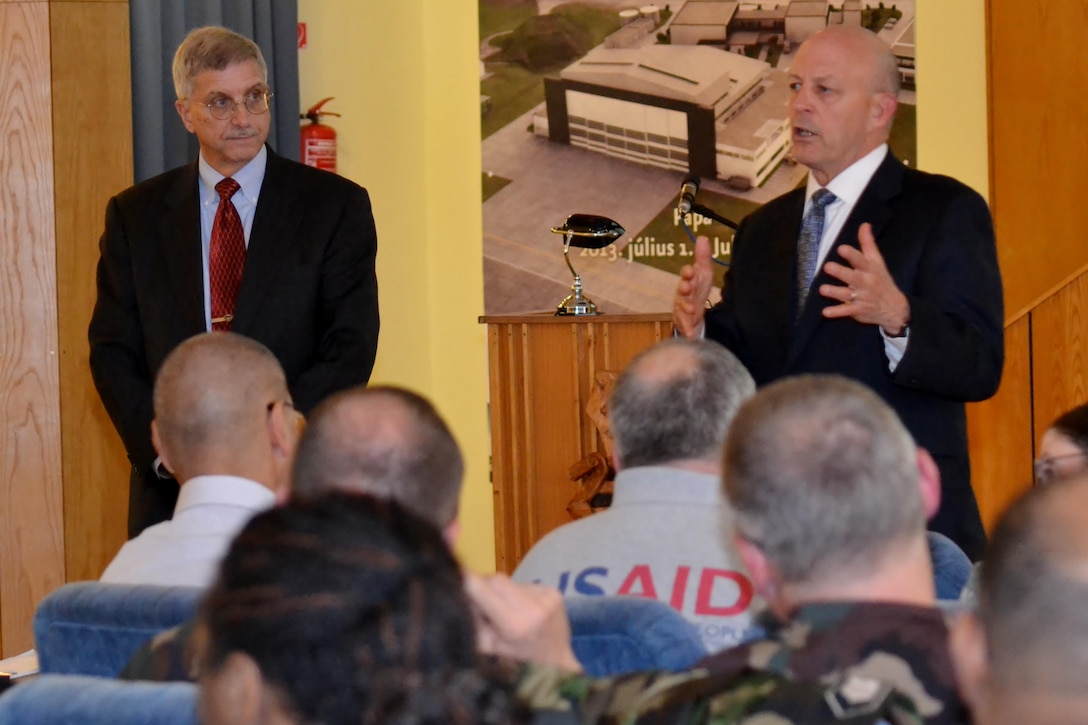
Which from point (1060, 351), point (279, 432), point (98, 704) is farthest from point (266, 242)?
point (1060, 351)

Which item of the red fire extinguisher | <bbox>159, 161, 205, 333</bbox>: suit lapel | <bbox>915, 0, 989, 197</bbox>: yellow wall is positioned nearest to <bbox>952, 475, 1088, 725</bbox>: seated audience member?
<bbox>159, 161, 205, 333</bbox>: suit lapel

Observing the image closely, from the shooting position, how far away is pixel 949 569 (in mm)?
1991

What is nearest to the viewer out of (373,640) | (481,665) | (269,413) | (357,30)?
(373,640)

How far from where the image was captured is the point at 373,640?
965mm

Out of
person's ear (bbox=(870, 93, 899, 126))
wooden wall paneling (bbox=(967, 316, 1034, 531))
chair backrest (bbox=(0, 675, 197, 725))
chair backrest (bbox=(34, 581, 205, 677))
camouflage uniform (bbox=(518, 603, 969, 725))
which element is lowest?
wooden wall paneling (bbox=(967, 316, 1034, 531))

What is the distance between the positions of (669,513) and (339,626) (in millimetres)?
1101

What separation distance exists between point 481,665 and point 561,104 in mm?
5867

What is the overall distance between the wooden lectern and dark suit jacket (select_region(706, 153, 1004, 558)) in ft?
4.93

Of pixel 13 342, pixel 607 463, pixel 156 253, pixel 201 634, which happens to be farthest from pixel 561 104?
pixel 201 634

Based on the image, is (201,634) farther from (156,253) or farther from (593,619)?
(156,253)

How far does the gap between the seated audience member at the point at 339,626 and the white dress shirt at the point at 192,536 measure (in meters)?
1.00

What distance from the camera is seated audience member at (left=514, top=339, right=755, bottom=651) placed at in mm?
1938

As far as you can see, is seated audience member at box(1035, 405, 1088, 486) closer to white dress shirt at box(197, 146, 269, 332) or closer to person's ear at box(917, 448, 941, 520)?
person's ear at box(917, 448, 941, 520)

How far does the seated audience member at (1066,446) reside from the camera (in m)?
2.13
